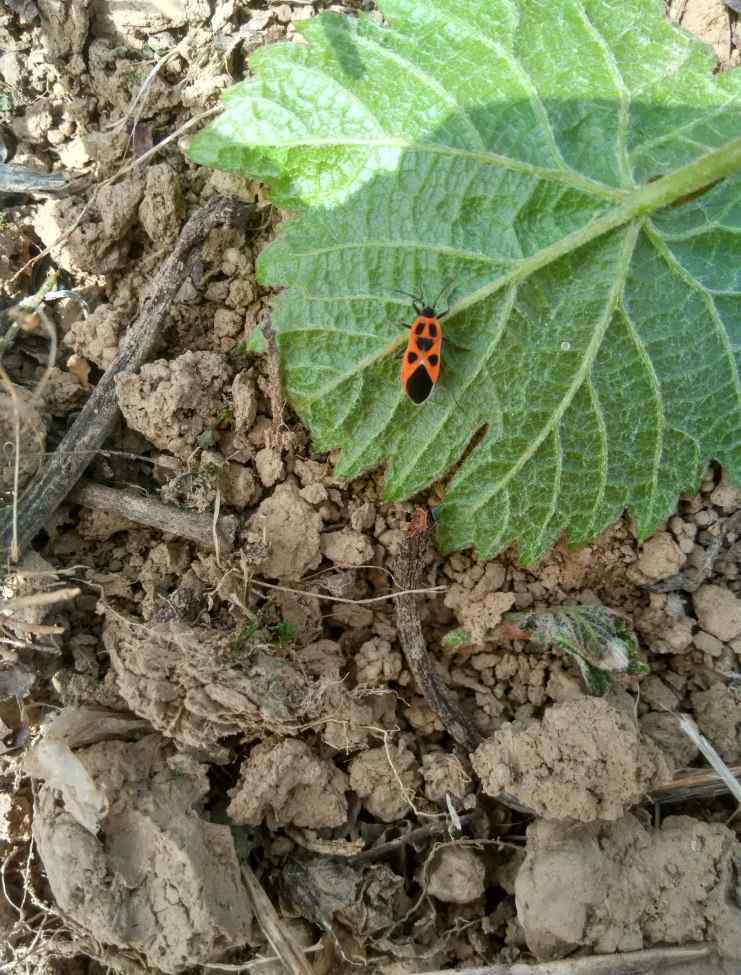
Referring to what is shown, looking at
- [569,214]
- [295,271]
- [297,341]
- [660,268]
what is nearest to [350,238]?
[295,271]

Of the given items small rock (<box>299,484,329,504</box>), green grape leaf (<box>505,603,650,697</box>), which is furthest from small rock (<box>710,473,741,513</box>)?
small rock (<box>299,484,329,504</box>)

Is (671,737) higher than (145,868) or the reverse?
higher

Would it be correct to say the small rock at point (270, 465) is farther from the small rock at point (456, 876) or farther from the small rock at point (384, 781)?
the small rock at point (456, 876)

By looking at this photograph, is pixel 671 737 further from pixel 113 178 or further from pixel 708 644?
pixel 113 178

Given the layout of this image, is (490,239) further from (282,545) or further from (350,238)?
(282,545)

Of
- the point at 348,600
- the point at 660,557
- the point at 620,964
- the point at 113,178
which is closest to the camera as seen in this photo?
the point at 620,964

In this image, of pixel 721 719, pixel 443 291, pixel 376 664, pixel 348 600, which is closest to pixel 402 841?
pixel 376 664
